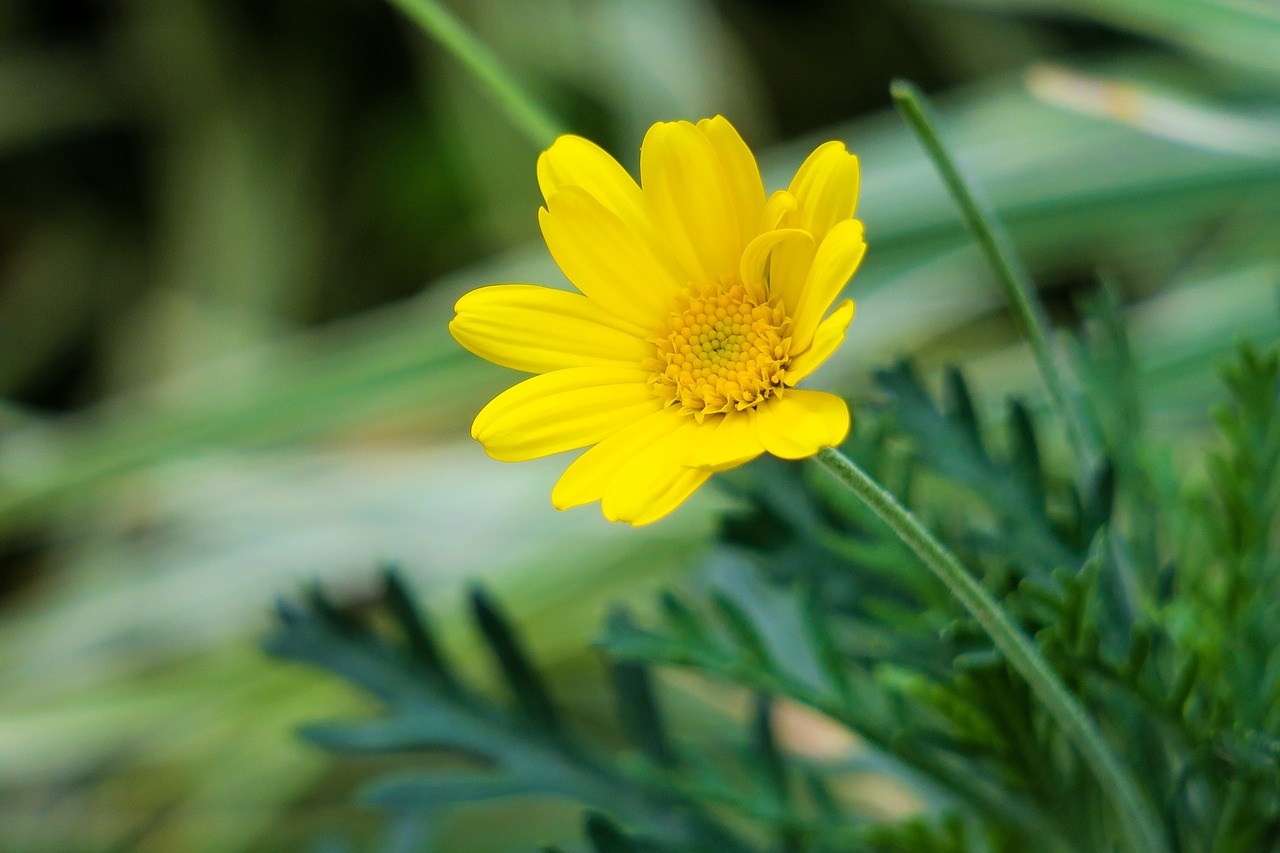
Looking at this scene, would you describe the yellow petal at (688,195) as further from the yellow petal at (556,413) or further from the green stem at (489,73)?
the green stem at (489,73)

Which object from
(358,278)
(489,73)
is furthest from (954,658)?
(358,278)

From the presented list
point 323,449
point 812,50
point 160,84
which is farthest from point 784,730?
point 160,84

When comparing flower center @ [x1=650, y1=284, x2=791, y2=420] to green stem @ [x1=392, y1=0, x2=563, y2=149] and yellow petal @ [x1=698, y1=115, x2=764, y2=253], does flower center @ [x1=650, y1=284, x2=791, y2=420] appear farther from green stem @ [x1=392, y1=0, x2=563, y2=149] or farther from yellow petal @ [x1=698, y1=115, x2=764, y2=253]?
green stem @ [x1=392, y1=0, x2=563, y2=149]

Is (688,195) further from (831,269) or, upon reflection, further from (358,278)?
(358,278)

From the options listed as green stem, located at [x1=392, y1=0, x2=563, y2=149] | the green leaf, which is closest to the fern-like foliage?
the green leaf

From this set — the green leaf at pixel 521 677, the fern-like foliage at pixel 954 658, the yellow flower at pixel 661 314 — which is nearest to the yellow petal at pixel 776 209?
the yellow flower at pixel 661 314
